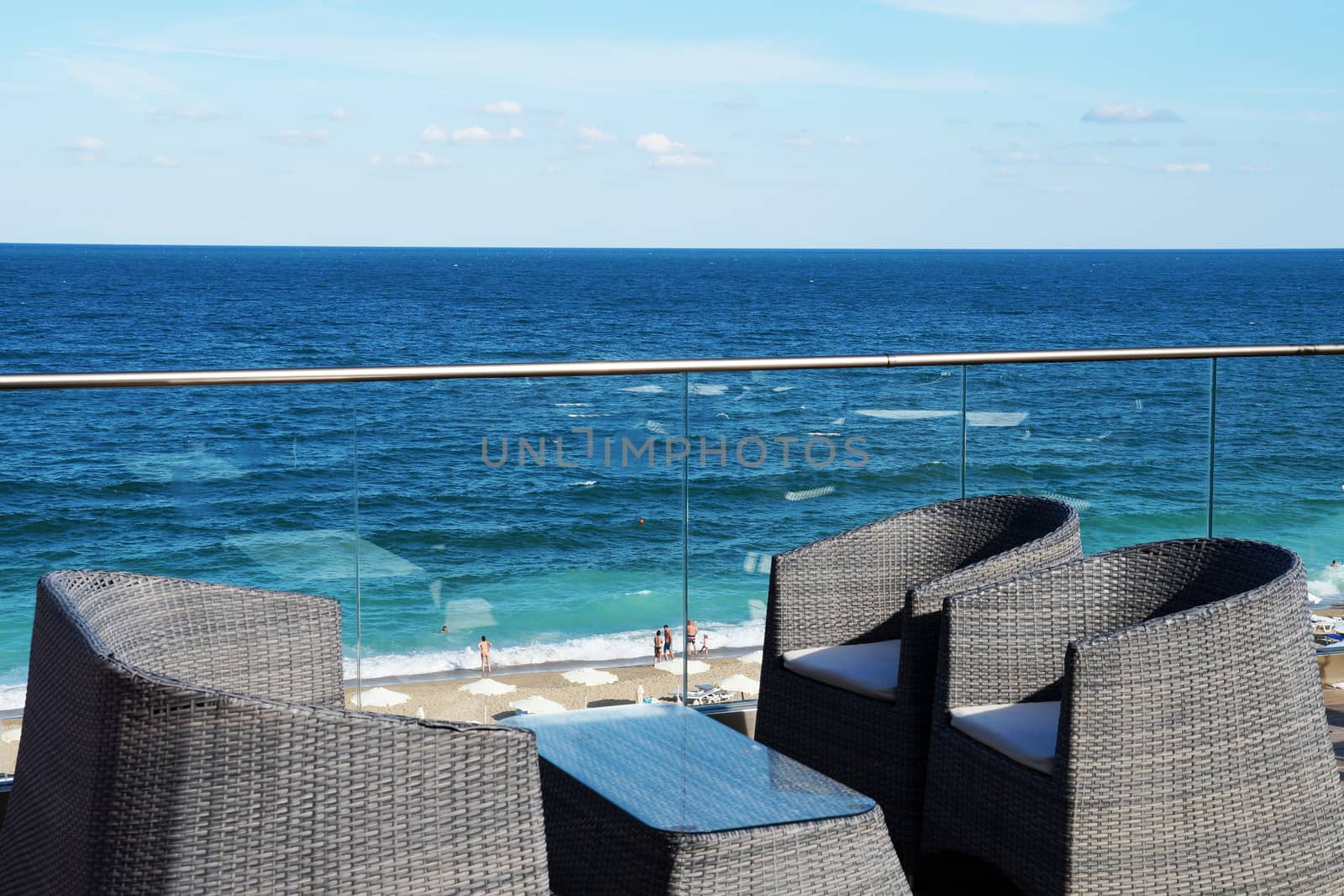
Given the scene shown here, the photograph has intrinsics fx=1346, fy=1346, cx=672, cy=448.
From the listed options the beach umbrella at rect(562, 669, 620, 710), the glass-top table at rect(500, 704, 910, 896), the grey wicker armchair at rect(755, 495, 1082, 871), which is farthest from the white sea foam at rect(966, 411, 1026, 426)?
the glass-top table at rect(500, 704, 910, 896)

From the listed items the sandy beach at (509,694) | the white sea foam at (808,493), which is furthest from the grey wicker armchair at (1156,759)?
the white sea foam at (808,493)

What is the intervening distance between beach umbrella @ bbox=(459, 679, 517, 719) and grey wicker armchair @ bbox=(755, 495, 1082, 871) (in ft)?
2.23

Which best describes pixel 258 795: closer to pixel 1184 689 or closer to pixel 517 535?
pixel 1184 689

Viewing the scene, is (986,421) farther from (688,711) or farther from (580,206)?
(580,206)

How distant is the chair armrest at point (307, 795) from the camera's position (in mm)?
1490

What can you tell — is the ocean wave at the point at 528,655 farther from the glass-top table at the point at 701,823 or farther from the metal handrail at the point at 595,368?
the glass-top table at the point at 701,823

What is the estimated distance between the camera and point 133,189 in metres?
56.0

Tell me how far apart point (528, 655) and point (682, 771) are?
124 centimetres

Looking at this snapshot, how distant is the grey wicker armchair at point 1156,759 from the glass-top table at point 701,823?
36 cm

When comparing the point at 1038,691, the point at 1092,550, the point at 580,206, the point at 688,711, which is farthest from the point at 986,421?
the point at 580,206

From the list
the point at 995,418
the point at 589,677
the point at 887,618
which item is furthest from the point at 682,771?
the point at 995,418

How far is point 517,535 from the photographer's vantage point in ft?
12.4

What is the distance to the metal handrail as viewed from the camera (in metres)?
2.79

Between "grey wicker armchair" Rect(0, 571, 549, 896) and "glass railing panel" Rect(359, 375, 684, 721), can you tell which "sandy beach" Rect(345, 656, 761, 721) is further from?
"grey wicker armchair" Rect(0, 571, 549, 896)
